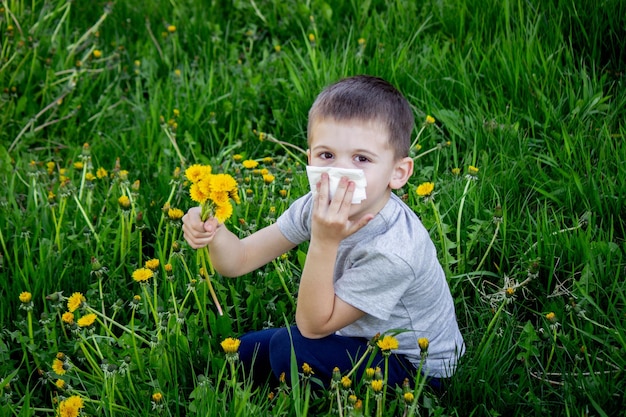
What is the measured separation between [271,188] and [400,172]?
2.93ft

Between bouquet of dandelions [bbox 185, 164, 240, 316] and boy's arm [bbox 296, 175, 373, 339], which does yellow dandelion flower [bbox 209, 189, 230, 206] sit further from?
boy's arm [bbox 296, 175, 373, 339]

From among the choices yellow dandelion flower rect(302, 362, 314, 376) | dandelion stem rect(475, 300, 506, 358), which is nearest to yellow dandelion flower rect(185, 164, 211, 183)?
yellow dandelion flower rect(302, 362, 314, 376)

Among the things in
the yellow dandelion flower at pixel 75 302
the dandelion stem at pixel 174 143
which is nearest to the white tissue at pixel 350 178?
the yellow dandelion flower at pixel 75 302

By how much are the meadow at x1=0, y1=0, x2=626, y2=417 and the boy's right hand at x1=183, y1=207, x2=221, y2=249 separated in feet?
0.46

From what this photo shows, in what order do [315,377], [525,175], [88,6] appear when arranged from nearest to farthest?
[315,377]
[525,175]
[88,6]

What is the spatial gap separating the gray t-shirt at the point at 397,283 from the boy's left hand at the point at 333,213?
0.51 ft

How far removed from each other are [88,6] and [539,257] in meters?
2.86

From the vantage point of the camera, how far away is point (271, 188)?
280 cm

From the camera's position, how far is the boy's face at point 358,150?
6.11ft

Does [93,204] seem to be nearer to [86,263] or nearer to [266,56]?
[86,263]

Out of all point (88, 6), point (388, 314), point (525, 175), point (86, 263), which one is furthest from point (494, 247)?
→ point (88, 6)

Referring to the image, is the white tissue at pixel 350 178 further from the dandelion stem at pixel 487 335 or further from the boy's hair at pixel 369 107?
the dandelion stem at pixel 487 335

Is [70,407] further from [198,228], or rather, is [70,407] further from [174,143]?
[174,143]

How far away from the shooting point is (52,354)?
2.23 meters
